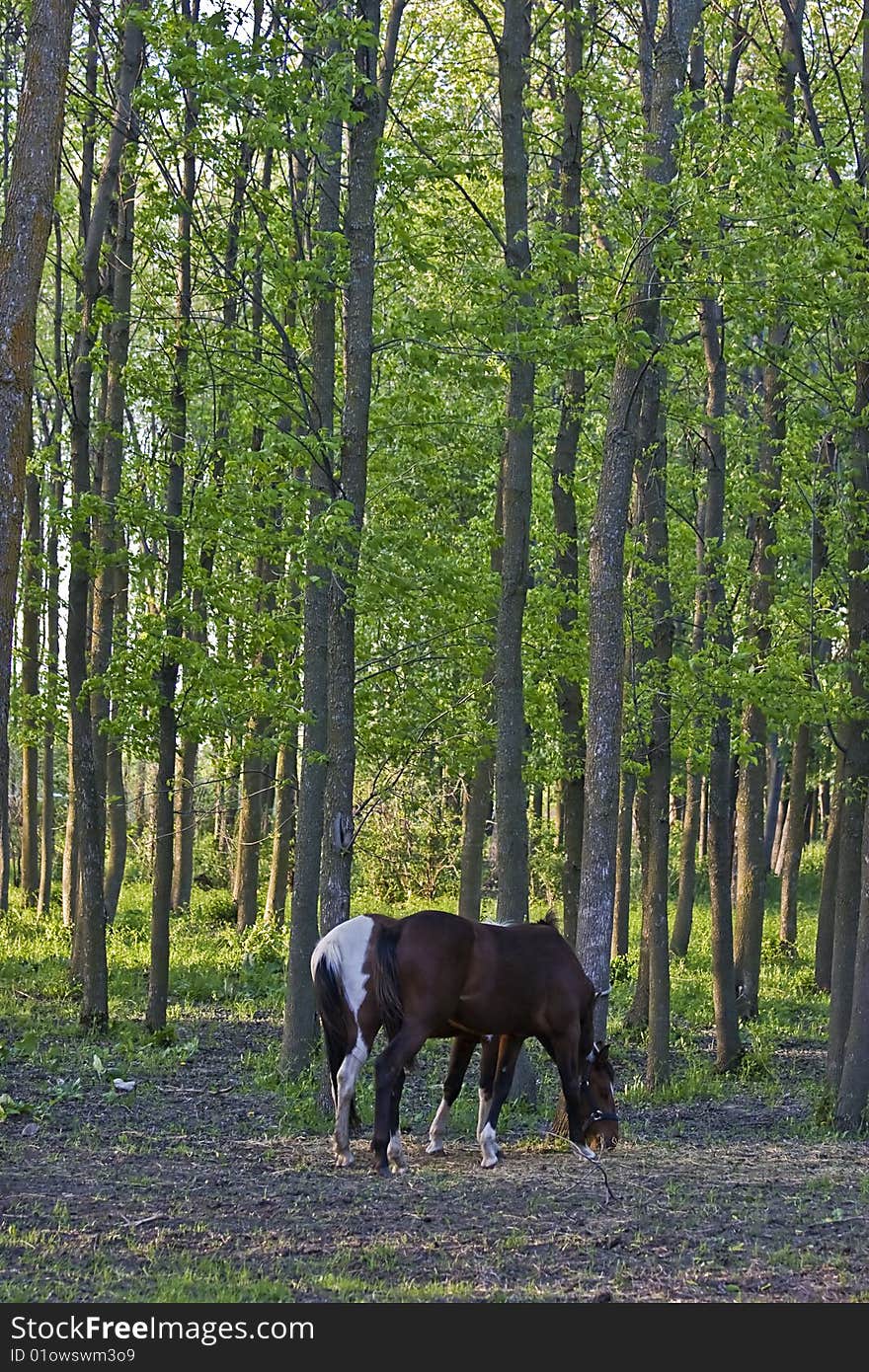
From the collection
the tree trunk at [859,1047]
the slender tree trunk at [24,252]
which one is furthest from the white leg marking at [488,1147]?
the slender tree trunk at [24,252]

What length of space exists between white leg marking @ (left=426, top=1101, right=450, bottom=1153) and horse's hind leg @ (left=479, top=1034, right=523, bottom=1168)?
1.16ft

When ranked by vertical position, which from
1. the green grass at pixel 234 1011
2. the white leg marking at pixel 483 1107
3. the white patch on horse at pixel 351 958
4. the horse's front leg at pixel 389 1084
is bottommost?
the green grass at pixel 234 1011

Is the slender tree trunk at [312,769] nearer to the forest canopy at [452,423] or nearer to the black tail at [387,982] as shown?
the forest canopy at [452,423]

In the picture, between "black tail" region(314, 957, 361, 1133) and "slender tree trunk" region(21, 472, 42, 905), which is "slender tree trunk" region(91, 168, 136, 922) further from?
"black tail" region(314, 957, 361, 1133)

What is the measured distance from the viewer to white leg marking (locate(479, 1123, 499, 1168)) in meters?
11.3

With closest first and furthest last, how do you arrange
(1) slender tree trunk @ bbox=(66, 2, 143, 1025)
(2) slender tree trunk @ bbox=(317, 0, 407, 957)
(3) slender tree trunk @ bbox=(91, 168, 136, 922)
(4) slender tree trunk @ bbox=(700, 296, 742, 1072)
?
(2) slender tree trunk @ bbox=(317, 0, 407, 957) → (1) slender tree trunk @ bbox=(66, 2, 143, 1025) → (3) slender tree trunk @ bbox=(91, 168, 136, 922) → (4) slender tree trunk @ bbox=(700, 296, 742, 1072)

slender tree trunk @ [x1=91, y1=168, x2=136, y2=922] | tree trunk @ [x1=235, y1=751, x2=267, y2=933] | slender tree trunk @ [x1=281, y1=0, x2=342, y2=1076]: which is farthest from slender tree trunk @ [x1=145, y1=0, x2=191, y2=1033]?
tree trunk @ [x1=235, y1=751, x2=267, y2=933]

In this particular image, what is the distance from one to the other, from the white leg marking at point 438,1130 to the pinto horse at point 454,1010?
0.01 metres

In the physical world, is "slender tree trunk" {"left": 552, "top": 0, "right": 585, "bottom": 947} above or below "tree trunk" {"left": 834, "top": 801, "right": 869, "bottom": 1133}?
above

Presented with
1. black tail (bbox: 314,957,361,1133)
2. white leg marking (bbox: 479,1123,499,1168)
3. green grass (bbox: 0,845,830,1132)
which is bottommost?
green grass (bbox: 0,845,830,1132)

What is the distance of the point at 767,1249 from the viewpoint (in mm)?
8219

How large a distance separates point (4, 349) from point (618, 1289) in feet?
20.8

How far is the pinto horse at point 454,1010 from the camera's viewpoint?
1106cm

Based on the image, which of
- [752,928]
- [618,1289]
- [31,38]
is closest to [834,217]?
[31,38]
